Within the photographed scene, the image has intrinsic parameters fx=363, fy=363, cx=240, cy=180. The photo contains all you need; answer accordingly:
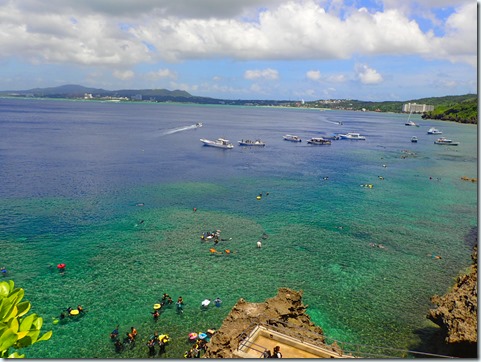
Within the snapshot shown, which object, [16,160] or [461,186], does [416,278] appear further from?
[16,160]

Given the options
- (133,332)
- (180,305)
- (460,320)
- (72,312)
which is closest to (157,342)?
(133,332)

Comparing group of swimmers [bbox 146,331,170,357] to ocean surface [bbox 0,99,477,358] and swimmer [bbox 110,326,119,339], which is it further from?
swimmer [bbox 110,326,119,339]

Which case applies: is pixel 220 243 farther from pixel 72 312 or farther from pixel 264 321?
pixel 264 321

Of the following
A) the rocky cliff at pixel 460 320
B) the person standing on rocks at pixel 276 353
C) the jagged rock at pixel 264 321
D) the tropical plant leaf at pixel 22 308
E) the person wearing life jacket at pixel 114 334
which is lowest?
the person wearing life jacket at pixel 114 334

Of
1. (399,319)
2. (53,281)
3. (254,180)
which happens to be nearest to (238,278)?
(399,319)

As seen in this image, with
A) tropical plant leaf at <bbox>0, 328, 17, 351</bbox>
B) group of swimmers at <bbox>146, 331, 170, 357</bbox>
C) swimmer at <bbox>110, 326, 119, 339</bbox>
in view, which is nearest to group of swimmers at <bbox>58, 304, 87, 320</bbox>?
swimmer at <bbox>110, 326, 119, 339</bbox>

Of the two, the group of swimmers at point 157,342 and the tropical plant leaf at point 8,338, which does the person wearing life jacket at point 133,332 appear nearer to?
the group of swimmers at point 157,342

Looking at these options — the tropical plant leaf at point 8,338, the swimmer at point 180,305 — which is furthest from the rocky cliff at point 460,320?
the tropical plant leaf at point 8,338
